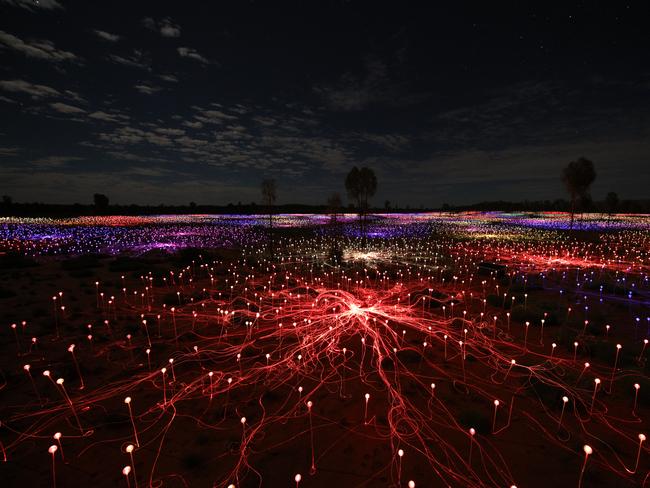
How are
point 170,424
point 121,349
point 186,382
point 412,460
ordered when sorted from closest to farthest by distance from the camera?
point 412,460 < point 170,424 < point 186,382 < point 121,349

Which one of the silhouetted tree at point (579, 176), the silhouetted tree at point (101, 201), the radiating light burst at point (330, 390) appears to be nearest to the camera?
the radiating light burst at point (330, 390)

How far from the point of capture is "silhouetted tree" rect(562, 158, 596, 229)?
31.8 m

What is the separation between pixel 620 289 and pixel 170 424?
16.6 m

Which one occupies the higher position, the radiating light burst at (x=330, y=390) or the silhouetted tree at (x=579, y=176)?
the silhouetted tree at (x=579, y=176)

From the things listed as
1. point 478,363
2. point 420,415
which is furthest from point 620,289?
point 420,415

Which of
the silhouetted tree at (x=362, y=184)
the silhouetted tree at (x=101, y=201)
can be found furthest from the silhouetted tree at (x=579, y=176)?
the silhouetted tree at (x=101, y=201)

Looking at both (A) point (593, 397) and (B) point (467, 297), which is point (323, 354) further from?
(B) point (467, 297)

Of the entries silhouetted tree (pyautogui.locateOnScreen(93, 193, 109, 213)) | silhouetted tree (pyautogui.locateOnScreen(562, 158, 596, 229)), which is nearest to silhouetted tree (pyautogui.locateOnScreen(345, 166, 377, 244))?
silhouetted tree (pyautogui.locateOnScreen(562, 158, 596, 229))

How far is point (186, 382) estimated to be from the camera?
6.57 metres

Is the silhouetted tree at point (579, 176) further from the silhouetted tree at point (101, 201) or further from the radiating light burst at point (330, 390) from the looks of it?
the silhouetted tree at point (101, 201)

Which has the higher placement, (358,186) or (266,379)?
(358,186)

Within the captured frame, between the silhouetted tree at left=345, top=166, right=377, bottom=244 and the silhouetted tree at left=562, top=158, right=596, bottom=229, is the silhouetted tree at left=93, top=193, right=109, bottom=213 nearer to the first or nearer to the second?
the silhouetted tree at left=345, top=166, right=377, bottom=244

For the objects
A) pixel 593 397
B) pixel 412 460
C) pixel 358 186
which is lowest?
pixel 412 460

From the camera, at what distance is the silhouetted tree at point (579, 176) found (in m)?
31.8
